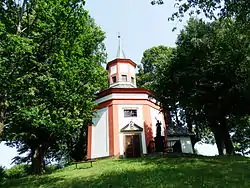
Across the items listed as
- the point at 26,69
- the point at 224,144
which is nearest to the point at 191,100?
the point at 224,144

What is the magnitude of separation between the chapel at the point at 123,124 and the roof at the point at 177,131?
3620 mm

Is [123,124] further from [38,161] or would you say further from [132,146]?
[38,161]

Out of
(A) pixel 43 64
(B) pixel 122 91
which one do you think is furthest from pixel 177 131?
(A) pixel 43 64

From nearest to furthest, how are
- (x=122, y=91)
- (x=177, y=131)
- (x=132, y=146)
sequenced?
(x=132, y=146) < (x=122, y=91) < (x=177, y=131)

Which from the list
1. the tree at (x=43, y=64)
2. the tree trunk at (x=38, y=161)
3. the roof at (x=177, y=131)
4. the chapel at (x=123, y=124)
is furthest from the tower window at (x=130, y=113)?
the tree at (x=43, y=64)

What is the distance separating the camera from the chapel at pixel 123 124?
2528cm

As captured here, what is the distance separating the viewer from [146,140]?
25938 mm

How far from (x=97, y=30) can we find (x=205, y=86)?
44.2ft

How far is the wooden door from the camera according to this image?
994 inches

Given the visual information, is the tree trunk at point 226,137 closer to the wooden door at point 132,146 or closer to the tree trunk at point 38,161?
the wooden door at point 132,146

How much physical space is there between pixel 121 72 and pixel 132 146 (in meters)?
10.6

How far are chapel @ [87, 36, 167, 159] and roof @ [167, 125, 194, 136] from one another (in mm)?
3620

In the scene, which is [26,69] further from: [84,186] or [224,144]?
[224,144]

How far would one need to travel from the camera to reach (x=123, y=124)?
26.2 metres
